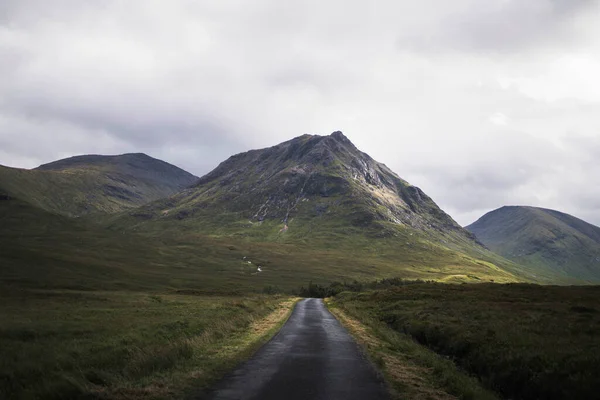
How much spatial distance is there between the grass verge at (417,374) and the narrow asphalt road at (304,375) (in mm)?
751

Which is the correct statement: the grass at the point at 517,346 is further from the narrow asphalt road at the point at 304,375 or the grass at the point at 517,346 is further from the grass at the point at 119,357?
the grass at the point at 119,357

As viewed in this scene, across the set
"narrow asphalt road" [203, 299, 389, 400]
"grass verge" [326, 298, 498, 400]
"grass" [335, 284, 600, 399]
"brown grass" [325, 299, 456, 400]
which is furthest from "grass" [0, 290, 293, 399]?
"grass" [335, 284, 600, 399]

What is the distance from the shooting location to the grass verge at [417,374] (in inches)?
607

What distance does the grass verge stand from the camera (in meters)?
15.4

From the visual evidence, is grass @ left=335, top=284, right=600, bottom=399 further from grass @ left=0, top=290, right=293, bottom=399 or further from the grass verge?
grass @ left=0, top=290, right=293, bottom=399

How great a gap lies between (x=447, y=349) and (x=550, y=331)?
22.2 feet

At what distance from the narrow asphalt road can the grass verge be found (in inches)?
29.5

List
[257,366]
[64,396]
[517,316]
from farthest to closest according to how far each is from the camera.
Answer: [517,316] → [257,366] → [64,396]

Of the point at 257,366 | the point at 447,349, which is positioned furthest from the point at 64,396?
the point at 447,349

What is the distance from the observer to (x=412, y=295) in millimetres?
66000

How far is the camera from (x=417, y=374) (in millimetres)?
18781

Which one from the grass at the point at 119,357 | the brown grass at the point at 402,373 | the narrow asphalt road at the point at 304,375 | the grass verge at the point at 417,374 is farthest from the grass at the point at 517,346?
the grass at the point at 119,357

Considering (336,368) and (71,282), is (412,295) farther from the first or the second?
(71,282)

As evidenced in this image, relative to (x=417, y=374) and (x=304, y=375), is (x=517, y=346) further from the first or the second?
(x=304, y=375)
